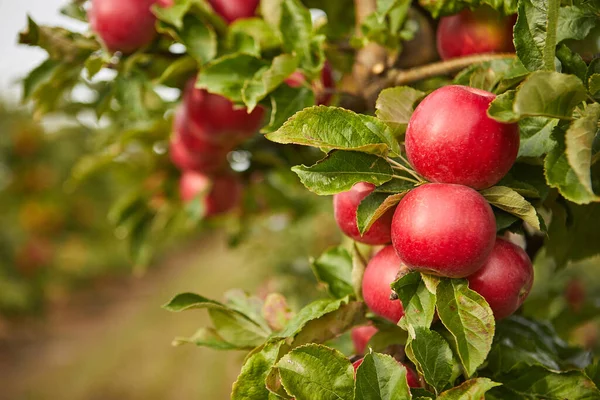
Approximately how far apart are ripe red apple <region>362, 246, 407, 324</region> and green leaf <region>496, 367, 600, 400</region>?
114 millimetres

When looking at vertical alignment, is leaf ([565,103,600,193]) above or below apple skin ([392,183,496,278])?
above

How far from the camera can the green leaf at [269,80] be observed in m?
0.60

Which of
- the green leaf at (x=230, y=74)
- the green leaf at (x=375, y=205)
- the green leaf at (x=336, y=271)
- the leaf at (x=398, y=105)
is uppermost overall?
the leaf at (x=398, y=105)

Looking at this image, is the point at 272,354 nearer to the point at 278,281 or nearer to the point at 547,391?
the point at 547,391

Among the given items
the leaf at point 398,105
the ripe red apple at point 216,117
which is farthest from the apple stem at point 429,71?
the ripe red apple at point 216,117

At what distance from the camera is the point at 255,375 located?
0.49 meters

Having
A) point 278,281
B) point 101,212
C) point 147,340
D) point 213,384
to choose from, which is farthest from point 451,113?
point 101,212

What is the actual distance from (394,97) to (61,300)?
586cm

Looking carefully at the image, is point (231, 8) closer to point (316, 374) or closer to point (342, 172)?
point (342, 172)

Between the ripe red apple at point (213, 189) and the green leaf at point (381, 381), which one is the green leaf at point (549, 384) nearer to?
the green leaf at point (381, 381)

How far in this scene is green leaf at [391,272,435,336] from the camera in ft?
1.49

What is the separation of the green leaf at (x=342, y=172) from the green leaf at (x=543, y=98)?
100mm

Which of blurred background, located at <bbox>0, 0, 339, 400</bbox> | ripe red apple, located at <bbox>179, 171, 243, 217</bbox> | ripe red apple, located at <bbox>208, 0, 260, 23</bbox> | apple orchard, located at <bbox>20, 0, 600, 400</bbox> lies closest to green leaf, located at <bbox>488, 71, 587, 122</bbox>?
apple orchard, located at <bbox>20, 0, 600, 400</bbox>

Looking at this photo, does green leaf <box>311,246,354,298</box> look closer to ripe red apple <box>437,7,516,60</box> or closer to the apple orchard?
the apple orchard
